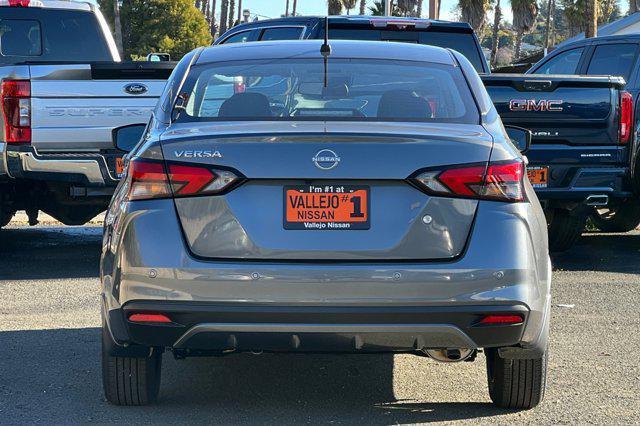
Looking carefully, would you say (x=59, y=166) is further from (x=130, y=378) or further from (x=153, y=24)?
(x=153, y=24)

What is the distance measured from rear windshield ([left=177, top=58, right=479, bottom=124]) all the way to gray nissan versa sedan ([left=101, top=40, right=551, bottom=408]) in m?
0.44

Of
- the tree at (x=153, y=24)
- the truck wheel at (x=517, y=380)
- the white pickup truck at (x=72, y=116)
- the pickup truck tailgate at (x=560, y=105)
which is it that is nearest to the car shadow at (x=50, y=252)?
the white pickup truck at (x=72, y=116)

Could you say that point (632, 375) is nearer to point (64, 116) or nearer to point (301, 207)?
point (301, 207)

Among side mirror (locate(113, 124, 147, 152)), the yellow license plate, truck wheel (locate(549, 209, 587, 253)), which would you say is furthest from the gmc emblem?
side mirror (locate(113, 124, 147, 152))

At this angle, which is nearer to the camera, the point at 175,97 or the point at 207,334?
the point at 207,334

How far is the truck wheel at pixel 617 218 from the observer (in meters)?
12.3

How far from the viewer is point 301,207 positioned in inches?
179

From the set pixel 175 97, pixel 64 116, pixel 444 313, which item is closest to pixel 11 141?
pixel 64 116

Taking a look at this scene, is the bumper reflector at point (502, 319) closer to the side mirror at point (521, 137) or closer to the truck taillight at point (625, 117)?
the side mirror at point (521, 137)

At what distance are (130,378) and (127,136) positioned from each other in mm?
1512

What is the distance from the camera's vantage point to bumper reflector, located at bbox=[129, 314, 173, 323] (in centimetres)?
459

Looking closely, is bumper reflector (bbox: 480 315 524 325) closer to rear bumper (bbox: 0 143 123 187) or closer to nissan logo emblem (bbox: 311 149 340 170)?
nissan logo emblem (bbox: 311 149 340 170)

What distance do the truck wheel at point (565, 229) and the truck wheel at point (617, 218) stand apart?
146 centimetres

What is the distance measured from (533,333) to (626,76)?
280 inches
